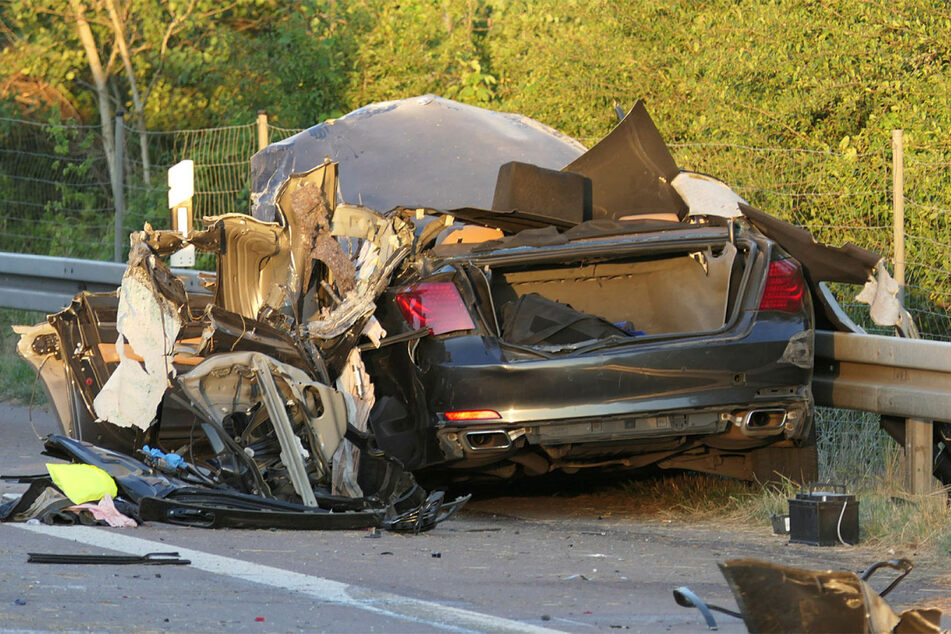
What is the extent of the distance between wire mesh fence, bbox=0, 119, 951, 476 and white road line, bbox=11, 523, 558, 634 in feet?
13.2

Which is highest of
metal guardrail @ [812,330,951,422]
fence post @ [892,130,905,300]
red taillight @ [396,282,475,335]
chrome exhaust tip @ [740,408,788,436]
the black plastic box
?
fence post @ [892,130,905,300]

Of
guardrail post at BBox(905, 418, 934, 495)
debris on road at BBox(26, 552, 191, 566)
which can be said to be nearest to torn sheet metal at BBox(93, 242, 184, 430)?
debris on road at BBox(26, 552, 191, 566)

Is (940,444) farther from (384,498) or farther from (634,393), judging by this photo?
(384,498)

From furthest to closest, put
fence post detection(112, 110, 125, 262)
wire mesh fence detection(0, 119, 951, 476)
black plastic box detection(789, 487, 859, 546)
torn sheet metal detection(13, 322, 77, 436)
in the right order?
fence post detection(112, 110, 125, 262) → wire mesh fence detection(0, 119, 951, 476) → torn sheet metal detection(13, 322, 77, 436) → black plastic box detection(789, 487, 859, 546)

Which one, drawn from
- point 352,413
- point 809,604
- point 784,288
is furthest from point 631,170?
point 809,604

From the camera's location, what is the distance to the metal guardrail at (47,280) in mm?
12125

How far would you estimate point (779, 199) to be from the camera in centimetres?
1184

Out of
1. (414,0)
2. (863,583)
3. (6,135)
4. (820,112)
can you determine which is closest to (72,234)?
(6,135)

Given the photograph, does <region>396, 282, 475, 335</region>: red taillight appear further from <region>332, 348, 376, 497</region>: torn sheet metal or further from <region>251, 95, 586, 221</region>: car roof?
<region>251, 95, 586, 221</region>: car roof

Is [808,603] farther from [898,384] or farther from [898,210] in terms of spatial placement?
[898,210]

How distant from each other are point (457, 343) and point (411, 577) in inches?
72.9

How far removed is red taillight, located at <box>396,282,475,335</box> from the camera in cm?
777

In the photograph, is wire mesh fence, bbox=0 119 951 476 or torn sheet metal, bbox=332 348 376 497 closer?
torn sheet metal, bbox=332 348 376 497

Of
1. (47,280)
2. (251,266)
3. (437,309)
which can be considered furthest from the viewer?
(47,280)
